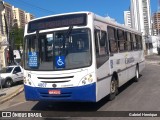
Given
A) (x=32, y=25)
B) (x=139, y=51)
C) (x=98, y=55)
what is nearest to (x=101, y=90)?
(x=98, y=55)

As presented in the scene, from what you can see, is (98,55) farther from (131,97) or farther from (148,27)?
(148,27)

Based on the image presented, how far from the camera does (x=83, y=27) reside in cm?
973

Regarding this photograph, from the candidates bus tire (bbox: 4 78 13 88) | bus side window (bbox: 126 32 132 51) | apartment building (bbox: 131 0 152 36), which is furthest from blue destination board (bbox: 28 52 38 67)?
apartment building (bbox: 131 0 152 36)

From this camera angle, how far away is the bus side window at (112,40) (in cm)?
1158

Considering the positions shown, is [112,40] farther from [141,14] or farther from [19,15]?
[19,15]

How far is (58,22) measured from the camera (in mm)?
10062

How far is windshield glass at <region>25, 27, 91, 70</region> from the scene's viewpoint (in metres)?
9.57

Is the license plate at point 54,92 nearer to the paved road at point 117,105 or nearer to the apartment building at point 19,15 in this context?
the paved road at point 117,105

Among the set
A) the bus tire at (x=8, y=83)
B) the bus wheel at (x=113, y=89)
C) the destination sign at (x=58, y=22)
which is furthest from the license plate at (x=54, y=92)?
the bus tire at (x=8, y=83)

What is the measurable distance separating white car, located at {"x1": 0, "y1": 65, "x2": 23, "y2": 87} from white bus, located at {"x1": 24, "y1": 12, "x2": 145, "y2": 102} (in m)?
13.0

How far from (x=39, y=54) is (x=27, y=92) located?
1.23m

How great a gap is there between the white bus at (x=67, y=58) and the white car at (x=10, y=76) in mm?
12988

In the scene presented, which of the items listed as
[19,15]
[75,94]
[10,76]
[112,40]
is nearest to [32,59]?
[75,94]

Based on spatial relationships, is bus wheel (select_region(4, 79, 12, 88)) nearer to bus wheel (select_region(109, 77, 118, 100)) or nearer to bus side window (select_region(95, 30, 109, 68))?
bus wheel (select_region(109, 77, 118, 100))
